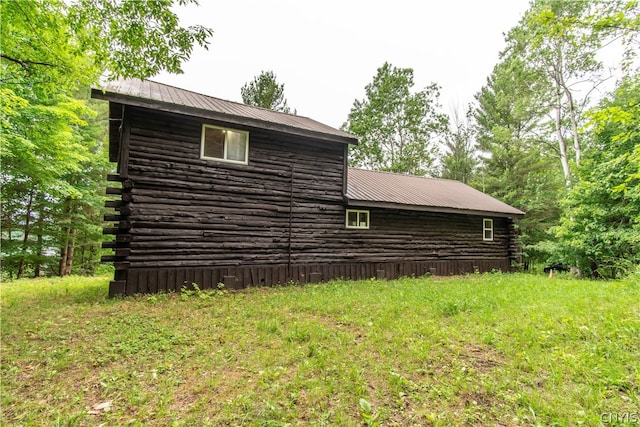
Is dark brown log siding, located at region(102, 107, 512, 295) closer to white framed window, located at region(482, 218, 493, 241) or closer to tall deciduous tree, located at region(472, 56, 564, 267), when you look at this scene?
white framed window, located at region(482, 218, 493, 241)

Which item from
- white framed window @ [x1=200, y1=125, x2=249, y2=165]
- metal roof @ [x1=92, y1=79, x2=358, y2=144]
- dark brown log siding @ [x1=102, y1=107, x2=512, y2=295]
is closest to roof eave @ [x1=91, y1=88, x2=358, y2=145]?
metal roof @ [x1=92, y1=79, x2=358, y2=144]

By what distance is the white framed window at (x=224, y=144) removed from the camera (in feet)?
28.6

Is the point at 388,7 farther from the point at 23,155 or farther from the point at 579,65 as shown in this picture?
the point at 23,155

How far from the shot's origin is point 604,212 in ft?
39.3

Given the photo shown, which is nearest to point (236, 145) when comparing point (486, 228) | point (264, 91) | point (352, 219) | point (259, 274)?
point (259, 274)

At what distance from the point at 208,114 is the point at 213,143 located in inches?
36.7

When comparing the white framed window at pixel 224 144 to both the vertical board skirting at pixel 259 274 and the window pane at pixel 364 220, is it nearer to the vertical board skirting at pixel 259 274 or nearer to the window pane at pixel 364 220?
the vertical board skirting at pixel 259 274

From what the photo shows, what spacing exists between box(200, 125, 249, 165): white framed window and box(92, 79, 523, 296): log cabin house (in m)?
0.03

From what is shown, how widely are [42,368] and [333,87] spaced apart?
35337mm

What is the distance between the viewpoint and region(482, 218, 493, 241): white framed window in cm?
1488

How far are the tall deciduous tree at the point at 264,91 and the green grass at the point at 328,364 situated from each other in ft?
61.7

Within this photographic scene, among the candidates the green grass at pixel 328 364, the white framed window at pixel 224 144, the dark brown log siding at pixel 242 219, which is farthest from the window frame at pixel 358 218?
the green grass at pixel 328 364

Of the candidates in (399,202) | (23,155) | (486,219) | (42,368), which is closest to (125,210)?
(42,368)

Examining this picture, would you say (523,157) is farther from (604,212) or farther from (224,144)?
(224,144)
